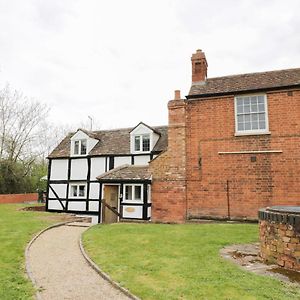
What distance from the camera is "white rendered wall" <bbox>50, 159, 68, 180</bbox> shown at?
23203 mm

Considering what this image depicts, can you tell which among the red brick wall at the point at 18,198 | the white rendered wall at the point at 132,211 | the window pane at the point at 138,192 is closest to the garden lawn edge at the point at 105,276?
the white rendered wall at the point at 132,211

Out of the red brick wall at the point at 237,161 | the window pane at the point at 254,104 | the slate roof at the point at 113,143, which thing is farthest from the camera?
the slate roof at the point at 113,143

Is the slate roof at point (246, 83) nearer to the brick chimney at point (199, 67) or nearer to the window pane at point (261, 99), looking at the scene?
the brick chimney at point (199, 67)

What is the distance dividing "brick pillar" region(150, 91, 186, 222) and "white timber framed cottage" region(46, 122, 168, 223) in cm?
345

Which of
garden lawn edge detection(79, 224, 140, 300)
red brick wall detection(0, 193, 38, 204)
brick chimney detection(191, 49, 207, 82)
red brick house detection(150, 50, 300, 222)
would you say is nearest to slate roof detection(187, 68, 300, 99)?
red brick house detection(150, 50, 300, 222)

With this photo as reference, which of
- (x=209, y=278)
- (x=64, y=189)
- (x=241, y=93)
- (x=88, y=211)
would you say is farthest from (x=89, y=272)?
(x=64, y=189)

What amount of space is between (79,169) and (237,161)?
13.9 metres

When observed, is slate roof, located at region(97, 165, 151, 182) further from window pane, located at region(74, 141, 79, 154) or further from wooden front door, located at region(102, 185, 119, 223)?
window pane, located at region(74, 141, 79, 154)

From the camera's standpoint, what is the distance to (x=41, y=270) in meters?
7.26

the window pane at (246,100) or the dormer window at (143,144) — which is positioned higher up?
the window pane at (246,100)

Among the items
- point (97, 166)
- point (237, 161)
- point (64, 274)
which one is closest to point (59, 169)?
point (97, 166)

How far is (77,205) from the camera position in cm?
2211

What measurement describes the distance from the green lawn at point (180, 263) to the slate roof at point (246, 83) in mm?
6422

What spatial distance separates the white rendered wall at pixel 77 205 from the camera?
2184 cm
